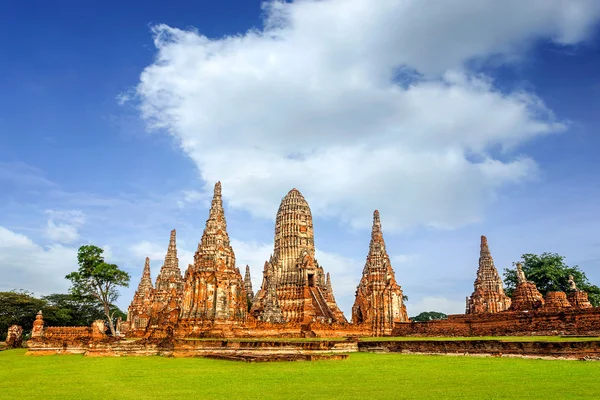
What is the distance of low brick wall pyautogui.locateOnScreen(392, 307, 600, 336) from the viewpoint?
26.3m

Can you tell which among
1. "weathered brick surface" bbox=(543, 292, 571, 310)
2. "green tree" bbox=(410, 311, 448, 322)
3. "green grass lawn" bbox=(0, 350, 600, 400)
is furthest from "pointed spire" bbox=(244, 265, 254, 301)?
"green tree" bbox=(410, 311, 448, 322)

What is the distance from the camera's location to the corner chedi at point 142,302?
191 ft

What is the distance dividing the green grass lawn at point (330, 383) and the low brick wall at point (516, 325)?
1296 cm

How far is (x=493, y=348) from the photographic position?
1931cm

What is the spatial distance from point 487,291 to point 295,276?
2677 centimetres

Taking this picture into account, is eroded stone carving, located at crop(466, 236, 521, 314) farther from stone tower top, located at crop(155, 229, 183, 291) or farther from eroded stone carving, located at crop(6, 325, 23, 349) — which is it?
eroded stone carving, located at crop(6, 325, 23, 349)

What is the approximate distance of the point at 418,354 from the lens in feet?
72.4

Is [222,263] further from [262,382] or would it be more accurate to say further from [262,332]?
[262,382]

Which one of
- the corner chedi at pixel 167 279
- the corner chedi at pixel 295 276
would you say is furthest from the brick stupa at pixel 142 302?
the corner chedi at pixel 295 276

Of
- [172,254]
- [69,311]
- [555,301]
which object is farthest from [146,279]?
[555,301]

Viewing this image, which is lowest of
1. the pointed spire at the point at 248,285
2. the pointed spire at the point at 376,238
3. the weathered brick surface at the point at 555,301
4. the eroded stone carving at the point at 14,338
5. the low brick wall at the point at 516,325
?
the eroded stone carving at the point at 14,338

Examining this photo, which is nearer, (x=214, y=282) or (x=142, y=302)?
(x=214, y=282)

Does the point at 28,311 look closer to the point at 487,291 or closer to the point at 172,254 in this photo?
the point at 172,254

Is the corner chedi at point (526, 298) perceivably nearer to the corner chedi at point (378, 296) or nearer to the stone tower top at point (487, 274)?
the corner chedi at point (378, 296)
